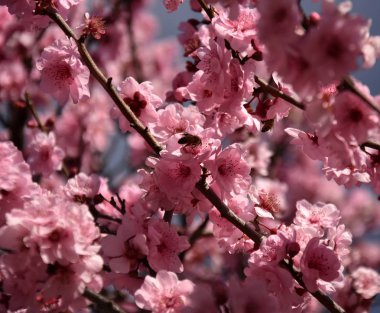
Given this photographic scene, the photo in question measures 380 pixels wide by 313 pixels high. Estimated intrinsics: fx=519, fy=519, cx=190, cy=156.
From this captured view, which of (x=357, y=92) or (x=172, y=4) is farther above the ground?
(x=172, y=4)

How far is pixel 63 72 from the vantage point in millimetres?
2506

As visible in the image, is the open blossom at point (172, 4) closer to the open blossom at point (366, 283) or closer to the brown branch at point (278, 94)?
the brown branch at point (278, 94)

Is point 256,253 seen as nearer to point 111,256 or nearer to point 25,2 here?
point 111,256

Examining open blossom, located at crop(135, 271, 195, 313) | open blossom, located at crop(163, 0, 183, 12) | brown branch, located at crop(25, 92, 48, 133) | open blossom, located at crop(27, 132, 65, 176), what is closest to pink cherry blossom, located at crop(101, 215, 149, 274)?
open blossom, located at crop(135, 271, 195, 313)

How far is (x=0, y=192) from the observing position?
2.11m

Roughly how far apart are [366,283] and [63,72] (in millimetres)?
2205

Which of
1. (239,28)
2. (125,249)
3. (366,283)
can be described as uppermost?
(239,28)

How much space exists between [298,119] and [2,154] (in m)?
4.89

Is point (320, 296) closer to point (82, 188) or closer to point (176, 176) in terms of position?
point (176, 176)

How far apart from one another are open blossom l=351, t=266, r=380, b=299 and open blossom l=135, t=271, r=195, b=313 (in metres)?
1.45

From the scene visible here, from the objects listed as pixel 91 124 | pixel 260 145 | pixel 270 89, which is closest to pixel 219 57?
pixel 270 89

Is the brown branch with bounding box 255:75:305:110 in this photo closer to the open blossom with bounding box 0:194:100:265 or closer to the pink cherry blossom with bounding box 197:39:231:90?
the pink cherry blossom with bounding box 197:39:231:90

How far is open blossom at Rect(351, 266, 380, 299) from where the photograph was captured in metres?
3.06

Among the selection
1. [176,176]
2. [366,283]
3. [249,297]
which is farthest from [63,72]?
[366,283]
